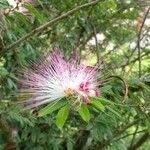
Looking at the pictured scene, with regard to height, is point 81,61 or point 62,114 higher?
point 81,61

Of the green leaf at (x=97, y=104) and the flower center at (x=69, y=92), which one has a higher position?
the flower center at (x=69, y=92)

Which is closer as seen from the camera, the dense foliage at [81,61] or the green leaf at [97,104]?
the green leaf at [97,104]

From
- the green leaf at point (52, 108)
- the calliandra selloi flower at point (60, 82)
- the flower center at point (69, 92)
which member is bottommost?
the green leaf at point (52, 108)

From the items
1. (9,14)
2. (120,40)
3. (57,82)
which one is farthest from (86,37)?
(57,82)

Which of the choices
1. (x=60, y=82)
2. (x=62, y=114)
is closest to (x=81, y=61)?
(x=60, y=82)

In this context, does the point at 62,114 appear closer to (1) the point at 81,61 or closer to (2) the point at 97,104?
(2) the point at 97,104

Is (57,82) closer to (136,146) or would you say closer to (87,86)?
(87,86)
